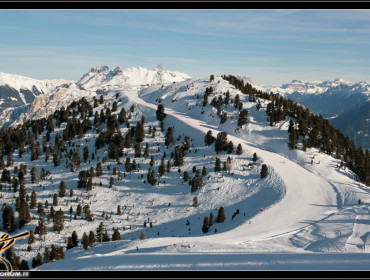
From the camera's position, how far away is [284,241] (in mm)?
36938

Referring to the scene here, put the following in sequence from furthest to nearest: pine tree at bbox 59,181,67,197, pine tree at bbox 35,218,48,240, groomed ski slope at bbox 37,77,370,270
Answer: pine tree at bbox 59,181,67,197 → pine tree at bbox 35,218,48,240 → groomed ski slope at bbox 37,77,370,270

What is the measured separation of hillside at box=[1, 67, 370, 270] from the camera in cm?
2900

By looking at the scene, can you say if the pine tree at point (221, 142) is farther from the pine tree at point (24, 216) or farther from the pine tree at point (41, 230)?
the pine tree at point (24, 216)

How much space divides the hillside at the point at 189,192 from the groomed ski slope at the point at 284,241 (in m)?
0.19

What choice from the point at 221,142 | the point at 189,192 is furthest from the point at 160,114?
the point at 189,192

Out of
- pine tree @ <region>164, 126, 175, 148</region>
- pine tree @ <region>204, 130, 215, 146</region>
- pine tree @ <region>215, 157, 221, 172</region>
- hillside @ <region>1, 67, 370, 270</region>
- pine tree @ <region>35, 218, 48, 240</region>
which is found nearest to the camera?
hillside @ <region>1, 67, 370, 270</region>

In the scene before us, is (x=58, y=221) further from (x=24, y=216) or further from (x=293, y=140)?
(x=293, y=140)

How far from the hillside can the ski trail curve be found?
0.23 metres

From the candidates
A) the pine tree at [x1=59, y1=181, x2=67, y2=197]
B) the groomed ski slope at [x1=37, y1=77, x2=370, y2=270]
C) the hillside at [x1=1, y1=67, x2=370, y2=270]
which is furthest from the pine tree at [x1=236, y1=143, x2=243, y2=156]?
the pine tree at [x1=59, y1=181, x2=67, y2=197]

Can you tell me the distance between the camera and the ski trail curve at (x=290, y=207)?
40.8 meters

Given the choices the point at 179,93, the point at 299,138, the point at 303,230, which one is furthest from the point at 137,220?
the point at 179,93

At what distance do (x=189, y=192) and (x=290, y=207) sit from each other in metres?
27.7

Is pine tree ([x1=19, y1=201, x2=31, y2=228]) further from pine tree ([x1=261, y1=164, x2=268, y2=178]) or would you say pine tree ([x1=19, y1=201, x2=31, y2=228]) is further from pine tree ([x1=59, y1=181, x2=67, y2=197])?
pine tree ([x1=261, y1=164, x2=268, y2=178])

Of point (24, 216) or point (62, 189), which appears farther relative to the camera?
point (62, 189)
